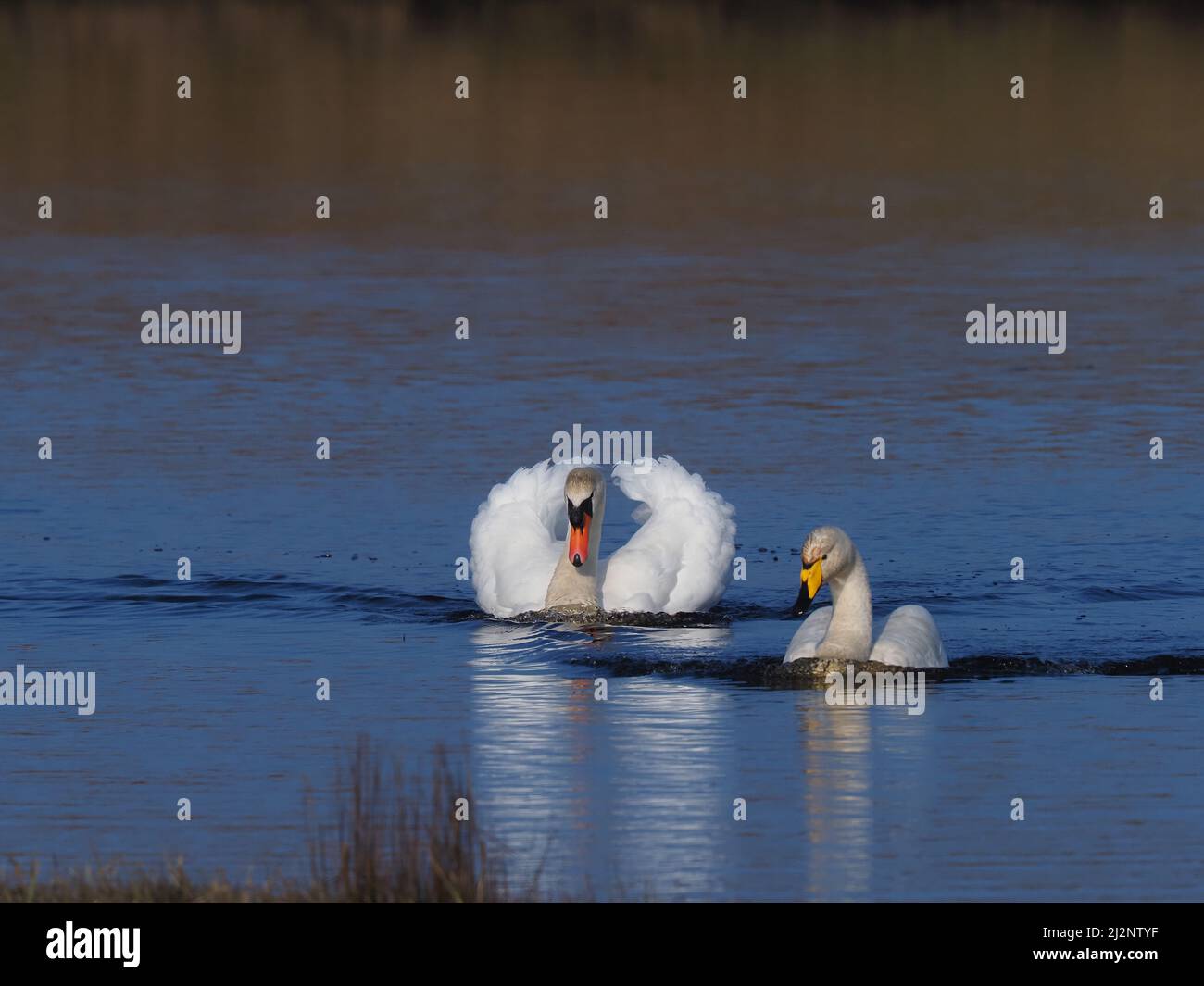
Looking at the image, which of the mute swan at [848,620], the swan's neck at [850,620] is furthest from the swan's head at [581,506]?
the swan's neck at [850,620]

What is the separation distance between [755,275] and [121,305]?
780 cm

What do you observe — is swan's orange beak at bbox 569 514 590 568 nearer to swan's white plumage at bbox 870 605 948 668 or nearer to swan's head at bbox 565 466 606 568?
swan's head at bbox 565 466 606 568

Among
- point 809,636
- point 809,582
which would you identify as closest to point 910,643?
point 809,582

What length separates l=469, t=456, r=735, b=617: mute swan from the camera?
1777 centimetres

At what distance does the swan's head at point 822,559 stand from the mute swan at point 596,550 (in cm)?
222

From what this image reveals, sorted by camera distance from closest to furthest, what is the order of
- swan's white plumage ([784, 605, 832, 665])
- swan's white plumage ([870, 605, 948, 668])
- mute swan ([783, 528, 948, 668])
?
swan's white plumage ([870, 605, 948, 668]) → mute swan ([783, 528, 948, 668]) → swan's white plumage ([784, 605, 832, 665])

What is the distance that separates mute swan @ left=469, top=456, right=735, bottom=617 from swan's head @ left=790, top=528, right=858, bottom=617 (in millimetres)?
2220

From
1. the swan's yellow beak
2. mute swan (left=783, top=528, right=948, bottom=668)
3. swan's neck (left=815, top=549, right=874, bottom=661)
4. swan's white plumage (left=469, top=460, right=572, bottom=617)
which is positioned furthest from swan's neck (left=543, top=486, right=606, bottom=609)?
the swan's yellow beak

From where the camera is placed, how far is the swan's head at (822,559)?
50.7 ft

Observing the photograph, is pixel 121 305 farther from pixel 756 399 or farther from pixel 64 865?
pixel 64 865

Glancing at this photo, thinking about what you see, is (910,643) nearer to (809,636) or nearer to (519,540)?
(809,636)

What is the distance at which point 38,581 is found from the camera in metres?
18.3

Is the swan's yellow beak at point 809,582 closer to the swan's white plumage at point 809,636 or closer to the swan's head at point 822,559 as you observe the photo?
the swan's head at point 822,559
